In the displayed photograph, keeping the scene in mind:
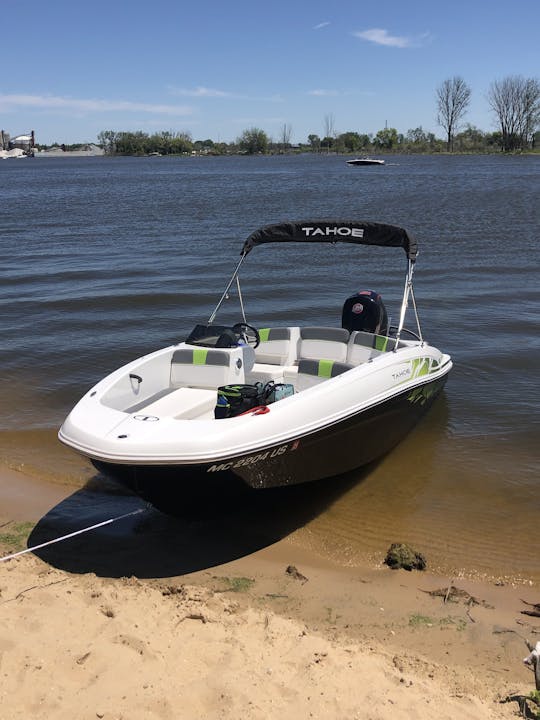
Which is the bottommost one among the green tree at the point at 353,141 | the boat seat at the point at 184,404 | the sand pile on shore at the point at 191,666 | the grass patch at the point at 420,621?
the grass patch at the point at 420,621

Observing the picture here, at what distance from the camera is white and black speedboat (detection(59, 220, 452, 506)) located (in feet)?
16.3

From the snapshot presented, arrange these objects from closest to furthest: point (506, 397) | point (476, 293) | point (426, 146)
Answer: point (506, 397), point (476, 293), point (426, 146)

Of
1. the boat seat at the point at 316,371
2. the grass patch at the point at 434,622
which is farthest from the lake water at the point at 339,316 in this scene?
the boat seat at the point at 316,371

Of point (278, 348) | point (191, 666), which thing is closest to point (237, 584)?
point (191, 666)

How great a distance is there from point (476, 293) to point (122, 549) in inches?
435

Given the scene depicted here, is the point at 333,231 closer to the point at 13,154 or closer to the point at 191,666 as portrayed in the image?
the point at 191,666

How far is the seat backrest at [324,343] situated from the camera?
7844 millimetres

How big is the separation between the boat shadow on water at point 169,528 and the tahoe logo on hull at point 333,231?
2.82 m

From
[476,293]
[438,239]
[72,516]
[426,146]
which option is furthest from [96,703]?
[426,146]

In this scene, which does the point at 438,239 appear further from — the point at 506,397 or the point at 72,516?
the point at 72,516

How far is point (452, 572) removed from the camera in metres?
5.31

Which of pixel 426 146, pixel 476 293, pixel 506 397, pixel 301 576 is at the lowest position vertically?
pixel 301 576

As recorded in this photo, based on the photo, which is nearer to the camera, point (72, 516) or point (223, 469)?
point (223, 469)

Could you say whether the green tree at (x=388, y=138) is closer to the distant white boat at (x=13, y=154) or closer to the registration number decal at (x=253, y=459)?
the distant white boat at (x=13, y=154)
